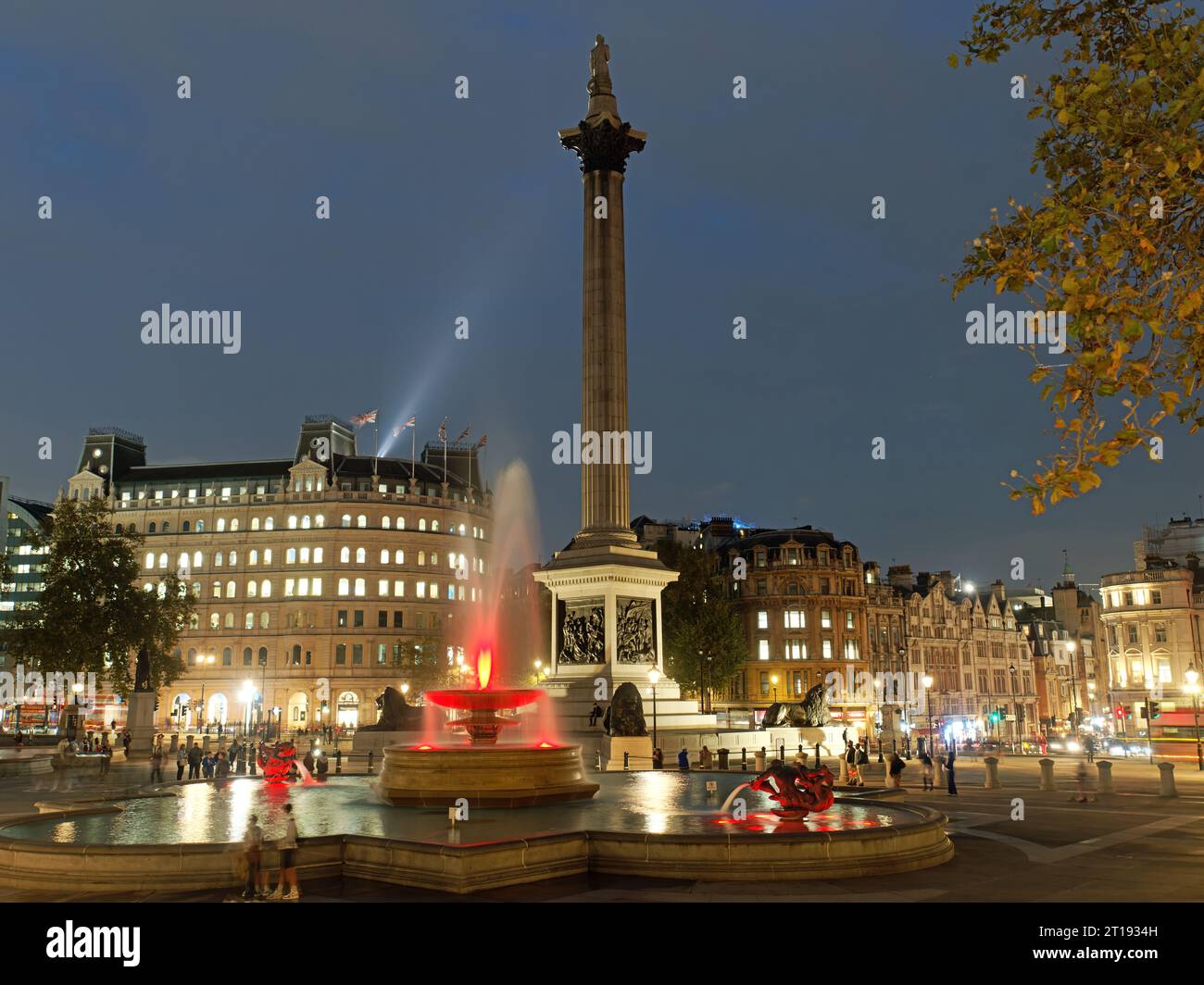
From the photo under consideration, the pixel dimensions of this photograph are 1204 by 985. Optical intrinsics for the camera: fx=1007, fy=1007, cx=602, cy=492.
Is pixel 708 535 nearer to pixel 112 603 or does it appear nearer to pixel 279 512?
pixel 279 512

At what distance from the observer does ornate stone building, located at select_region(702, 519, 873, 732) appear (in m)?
89.3

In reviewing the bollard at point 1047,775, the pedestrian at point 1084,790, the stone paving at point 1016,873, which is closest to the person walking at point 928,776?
the bollard at point 1047,775

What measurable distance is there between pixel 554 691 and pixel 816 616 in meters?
50.2

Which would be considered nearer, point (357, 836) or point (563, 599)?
point (357, 836)

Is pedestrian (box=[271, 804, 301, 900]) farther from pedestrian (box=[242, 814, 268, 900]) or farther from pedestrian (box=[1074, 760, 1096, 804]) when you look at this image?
pedestrian (box=[1074, 760, 1096, 804])

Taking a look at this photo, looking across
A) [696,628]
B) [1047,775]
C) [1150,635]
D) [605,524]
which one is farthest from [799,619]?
[1047,775]

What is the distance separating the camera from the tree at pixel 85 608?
6162cm

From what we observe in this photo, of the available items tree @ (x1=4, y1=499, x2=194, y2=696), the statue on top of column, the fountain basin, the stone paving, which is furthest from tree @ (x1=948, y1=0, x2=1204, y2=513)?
tree @ (x1=4, y1=499, x2=194, y2=696)

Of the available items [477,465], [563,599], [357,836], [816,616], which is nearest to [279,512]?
[477,465]

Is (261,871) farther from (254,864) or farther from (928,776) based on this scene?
(928,776)

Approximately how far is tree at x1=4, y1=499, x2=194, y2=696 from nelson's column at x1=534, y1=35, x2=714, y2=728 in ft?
106

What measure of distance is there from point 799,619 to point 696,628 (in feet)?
58.7

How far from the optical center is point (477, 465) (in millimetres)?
125375

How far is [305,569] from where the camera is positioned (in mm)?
106688
